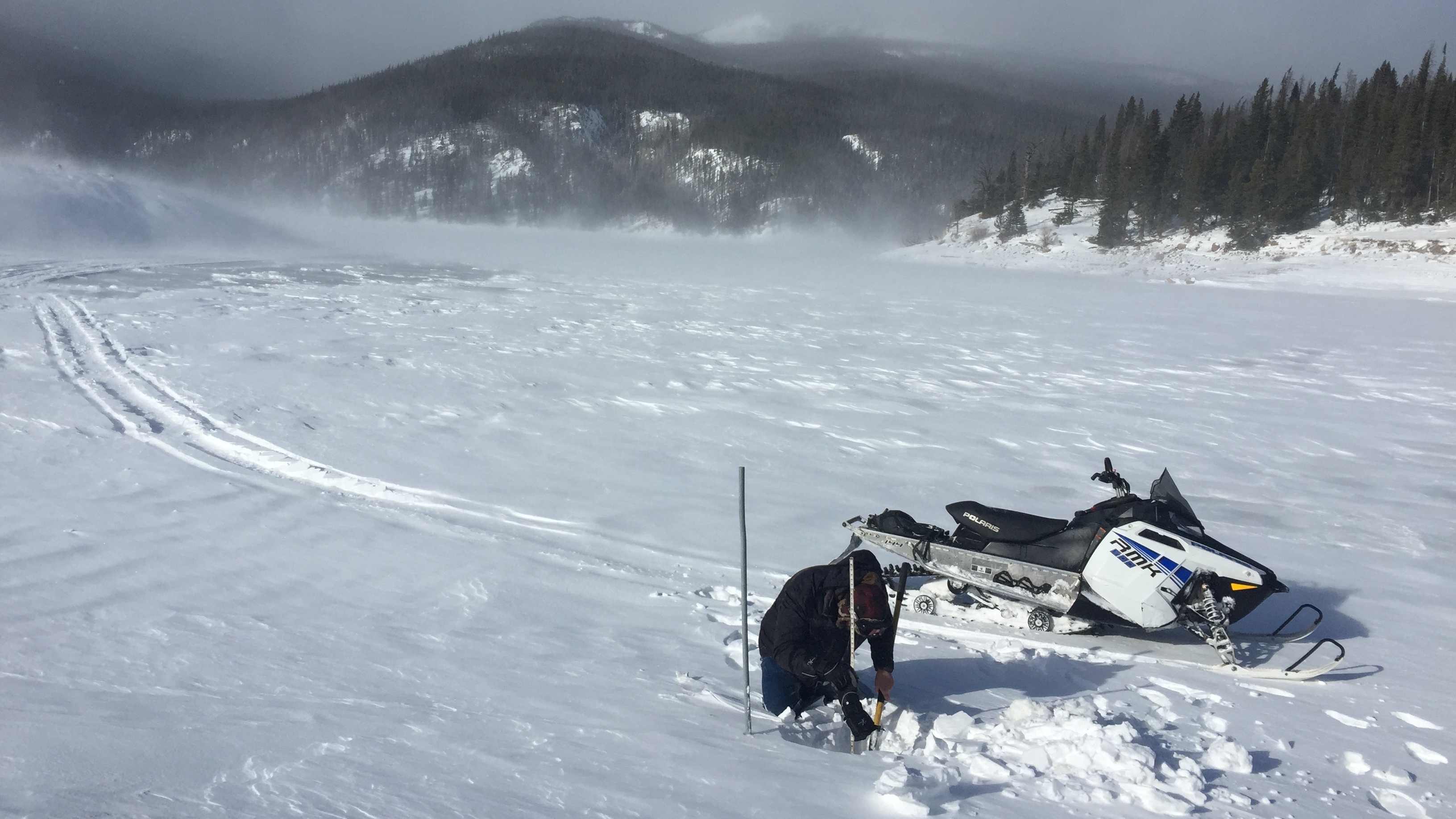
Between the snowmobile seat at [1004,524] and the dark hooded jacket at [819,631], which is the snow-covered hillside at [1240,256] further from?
the dark hooded jacket at [819,631]

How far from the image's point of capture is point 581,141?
5837 inches

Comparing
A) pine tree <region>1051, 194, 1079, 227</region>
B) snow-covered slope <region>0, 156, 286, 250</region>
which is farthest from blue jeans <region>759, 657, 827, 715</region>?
pine tree <region>1051, 194, 1079, 227</region>

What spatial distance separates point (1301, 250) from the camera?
40281 millimetres

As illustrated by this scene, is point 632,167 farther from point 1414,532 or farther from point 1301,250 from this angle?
point 1414,532

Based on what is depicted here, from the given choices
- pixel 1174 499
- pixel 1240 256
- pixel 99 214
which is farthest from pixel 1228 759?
pixel 1240 256

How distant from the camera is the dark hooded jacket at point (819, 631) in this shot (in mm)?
3512

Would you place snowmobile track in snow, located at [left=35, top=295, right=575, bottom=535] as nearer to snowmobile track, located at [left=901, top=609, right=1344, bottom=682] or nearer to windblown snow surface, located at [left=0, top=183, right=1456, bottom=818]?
windblown snow surface, located at [left=0, top=183, right=1456, bottom=818]

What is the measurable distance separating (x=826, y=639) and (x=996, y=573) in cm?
178

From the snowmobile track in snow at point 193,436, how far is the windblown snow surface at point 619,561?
0.06 m

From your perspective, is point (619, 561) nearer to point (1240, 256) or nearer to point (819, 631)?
point (819, 631)

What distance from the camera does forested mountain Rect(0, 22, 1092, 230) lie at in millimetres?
128625

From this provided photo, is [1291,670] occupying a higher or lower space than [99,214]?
lower

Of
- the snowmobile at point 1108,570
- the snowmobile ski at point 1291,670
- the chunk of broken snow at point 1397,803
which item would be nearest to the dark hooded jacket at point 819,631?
the snowmobile at point 1108,570

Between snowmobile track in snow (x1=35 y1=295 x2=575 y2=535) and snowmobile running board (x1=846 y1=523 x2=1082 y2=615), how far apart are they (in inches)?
102
